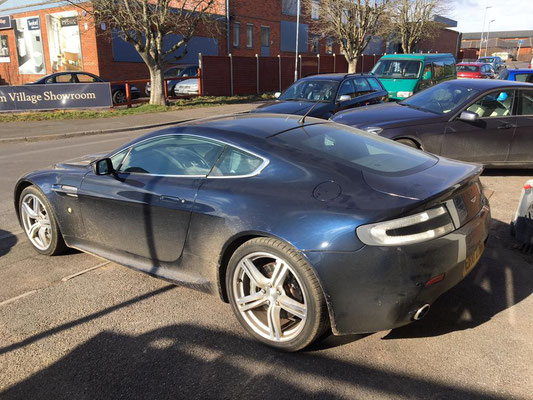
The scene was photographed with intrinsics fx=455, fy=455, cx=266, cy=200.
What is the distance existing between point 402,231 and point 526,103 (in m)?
5.70

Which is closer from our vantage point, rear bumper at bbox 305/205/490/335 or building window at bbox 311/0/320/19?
rear bumper at bbox 305/205/490/335

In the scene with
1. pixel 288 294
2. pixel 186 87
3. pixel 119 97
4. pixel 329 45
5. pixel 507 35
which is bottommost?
pixel 288 294

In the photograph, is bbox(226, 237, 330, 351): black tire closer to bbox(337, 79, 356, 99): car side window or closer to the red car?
bbox(337, 79, 356, 99): car side window

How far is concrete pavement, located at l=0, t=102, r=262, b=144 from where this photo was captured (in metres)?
12.9

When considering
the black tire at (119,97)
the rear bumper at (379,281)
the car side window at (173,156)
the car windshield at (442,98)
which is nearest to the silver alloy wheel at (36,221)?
the car side window at (173,156)

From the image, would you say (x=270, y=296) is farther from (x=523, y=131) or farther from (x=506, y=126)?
(x=523, y=131)

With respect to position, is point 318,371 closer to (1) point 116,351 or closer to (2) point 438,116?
(1) point 116,351

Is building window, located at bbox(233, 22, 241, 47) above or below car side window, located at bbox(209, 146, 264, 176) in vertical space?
above

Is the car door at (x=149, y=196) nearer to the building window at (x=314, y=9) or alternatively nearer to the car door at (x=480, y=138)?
the car door at (x=480, y=138)

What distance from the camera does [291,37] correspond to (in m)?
39.1

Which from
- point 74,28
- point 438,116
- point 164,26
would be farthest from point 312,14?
point 438,116

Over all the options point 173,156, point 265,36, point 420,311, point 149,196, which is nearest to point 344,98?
point 173,156

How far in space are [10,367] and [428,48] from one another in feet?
199

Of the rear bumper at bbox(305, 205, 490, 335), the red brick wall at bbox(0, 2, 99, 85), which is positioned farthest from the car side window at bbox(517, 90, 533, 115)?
the red brick wall at bbox(0, 2, 99, 85)
